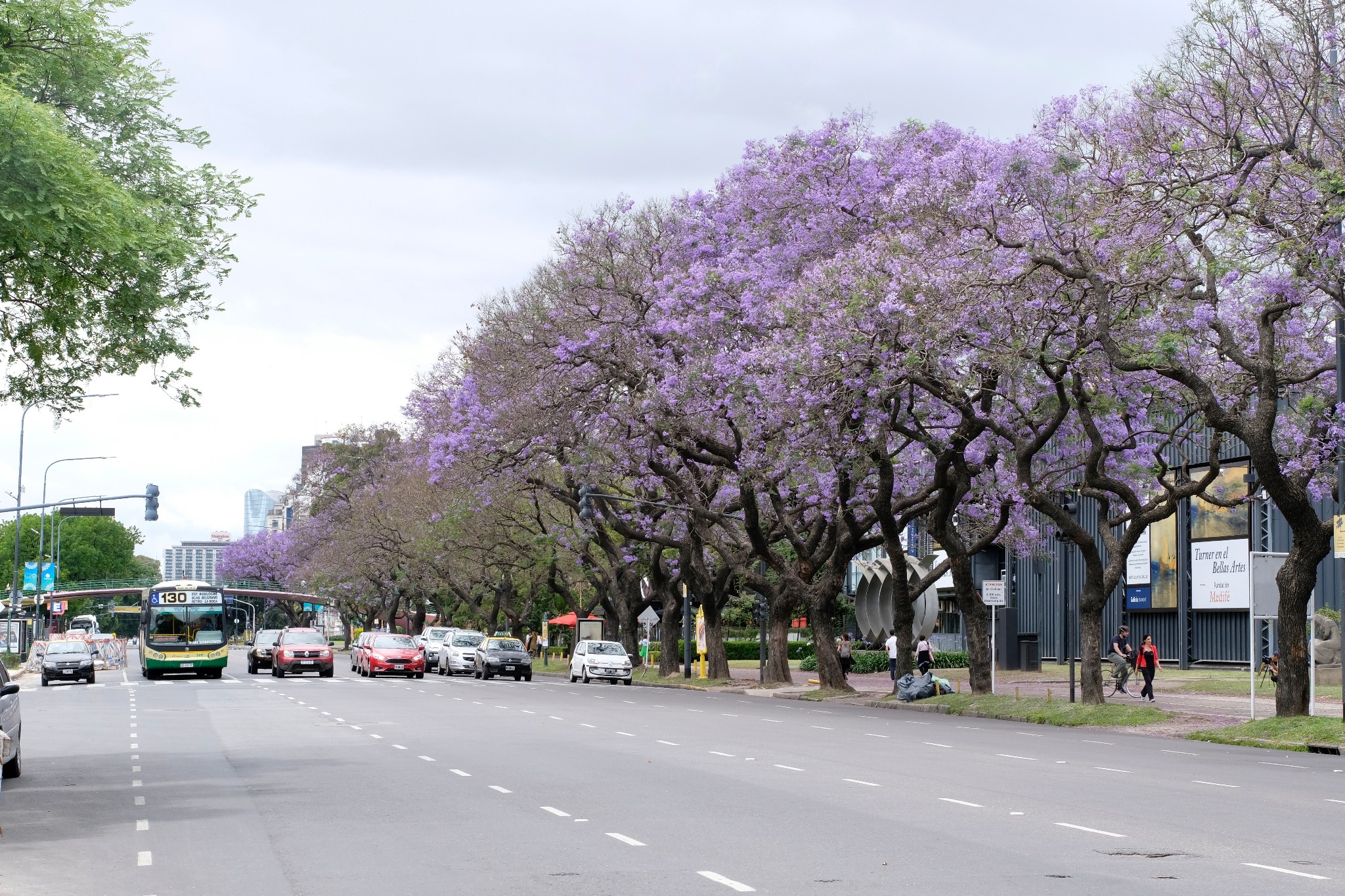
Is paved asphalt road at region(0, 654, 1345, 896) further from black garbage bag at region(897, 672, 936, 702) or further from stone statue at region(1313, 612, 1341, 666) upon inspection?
stone statue at region(1313, 612, 1341, 666)

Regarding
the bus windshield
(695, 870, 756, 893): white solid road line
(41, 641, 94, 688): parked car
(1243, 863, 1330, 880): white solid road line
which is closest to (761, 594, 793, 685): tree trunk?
the bus windshield

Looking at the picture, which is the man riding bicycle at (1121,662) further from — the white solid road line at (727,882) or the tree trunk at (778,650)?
the white solid road line at (727,882)

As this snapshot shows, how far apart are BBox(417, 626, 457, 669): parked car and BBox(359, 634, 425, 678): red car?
350 centimetres

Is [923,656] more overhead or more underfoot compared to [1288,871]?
more underfoot

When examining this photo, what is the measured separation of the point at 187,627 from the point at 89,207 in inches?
1536

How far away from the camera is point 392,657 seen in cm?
5044

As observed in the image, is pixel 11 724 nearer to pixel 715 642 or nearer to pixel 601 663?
pixel 601 663

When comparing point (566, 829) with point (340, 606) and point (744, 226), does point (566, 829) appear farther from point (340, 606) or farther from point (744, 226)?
point (340, 606)

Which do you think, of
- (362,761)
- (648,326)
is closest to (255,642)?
(648,326)

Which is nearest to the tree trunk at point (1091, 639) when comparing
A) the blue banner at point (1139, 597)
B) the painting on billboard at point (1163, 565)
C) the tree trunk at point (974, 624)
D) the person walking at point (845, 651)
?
the tree trunk at point (974, 624)

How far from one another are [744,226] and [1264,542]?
23.7m

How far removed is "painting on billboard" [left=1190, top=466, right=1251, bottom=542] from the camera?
4881cm

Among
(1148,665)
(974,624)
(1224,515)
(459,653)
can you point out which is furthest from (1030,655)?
(459,653)

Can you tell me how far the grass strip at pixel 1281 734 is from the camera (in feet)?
72.9
